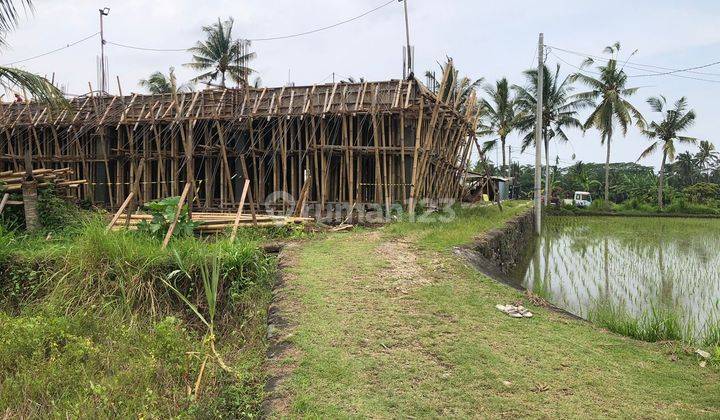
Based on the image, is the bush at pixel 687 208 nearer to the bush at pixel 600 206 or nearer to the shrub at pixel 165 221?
the bush at pixel 600 206

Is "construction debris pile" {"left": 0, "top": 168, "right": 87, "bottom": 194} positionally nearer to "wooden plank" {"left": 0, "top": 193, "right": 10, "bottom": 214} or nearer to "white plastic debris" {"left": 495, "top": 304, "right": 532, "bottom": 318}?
"wooden plank" {"left": 0, "top": 193, "right": 10, "bottom": 214}

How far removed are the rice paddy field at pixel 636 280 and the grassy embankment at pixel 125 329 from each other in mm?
4047

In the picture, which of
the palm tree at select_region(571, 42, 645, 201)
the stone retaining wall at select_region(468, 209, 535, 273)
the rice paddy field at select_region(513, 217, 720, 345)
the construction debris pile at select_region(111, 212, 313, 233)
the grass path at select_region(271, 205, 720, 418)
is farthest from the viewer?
the palm tree at select_region(571, 42, 645, 201)

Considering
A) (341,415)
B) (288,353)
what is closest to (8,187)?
(288,353)

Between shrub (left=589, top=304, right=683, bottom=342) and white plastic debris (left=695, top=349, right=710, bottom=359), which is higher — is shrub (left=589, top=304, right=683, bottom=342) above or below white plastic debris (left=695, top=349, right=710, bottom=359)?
below

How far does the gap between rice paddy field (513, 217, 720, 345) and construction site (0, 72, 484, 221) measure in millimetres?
3841

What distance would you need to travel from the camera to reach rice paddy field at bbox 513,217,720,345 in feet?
18.1

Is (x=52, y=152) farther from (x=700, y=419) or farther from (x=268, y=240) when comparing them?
(x=700, y=419)

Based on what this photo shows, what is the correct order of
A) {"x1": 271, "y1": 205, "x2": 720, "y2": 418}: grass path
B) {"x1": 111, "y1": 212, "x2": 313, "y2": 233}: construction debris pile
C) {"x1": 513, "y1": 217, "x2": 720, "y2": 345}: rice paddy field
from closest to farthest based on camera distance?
1. {"x1": 271, "y1": 205, "x2": 720, "y2": 418}: grass path
2. {"x1": 513, "y1": 217, "x2": 720, "y2": 345}: rice paddy field
3. {"x1": 111, "y1": 212, "x2": 313, "y2": 233}: construction debris pile

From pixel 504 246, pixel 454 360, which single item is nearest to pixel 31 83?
pixel 454 360

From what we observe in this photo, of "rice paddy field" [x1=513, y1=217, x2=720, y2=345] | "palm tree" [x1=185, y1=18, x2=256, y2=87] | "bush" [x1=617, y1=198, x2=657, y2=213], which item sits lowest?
"rice paddy field" [x1=513, y1=217, x2=720, y2=345]

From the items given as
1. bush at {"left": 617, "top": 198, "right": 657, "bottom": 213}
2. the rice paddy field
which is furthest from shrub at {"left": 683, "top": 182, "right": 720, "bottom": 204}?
the rice paddy field

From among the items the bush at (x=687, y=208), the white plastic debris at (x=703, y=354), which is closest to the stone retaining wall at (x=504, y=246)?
the white plastic debris at (x=703, y=354)

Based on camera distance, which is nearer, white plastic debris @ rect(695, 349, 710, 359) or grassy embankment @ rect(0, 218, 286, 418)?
grassy embankment @ rect(0, 218, 286, 418)
